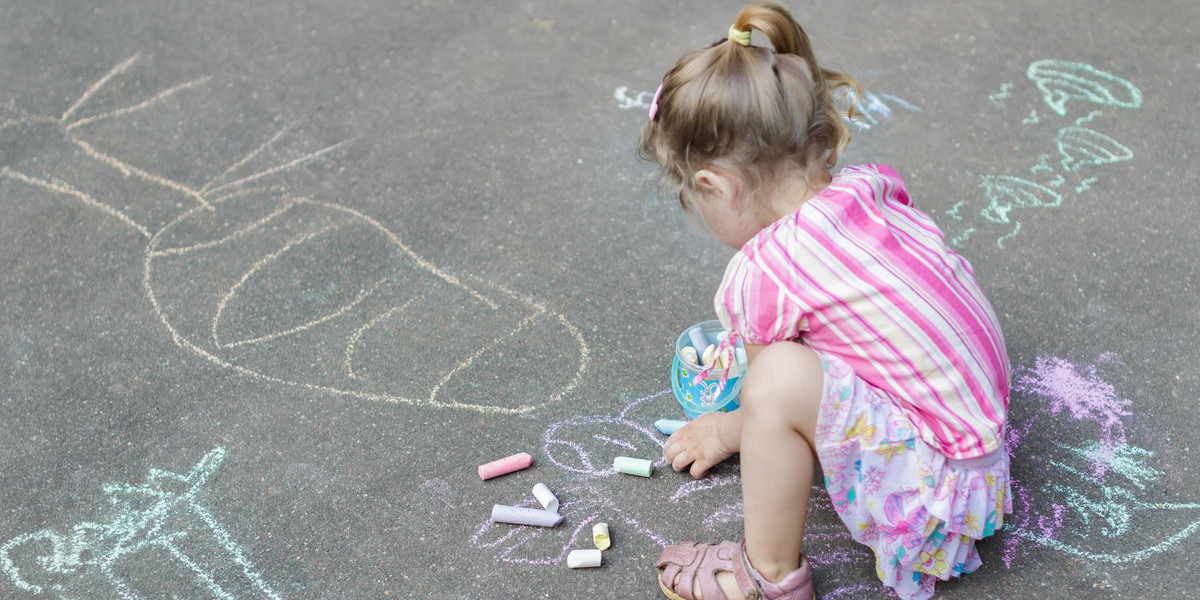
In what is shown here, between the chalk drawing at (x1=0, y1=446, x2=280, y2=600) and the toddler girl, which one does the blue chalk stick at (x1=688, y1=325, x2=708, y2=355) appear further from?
the chalk drawing at (x1=0, y1=446, x2=280, y2=600)

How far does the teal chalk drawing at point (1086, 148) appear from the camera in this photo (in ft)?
9.89

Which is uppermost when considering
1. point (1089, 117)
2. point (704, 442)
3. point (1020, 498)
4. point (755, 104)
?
point (755, 104)

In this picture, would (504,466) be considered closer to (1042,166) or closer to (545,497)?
(545,497)

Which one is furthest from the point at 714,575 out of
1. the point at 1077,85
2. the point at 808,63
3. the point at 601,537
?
the point at 1077,85

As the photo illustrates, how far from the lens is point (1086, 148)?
10.1ft

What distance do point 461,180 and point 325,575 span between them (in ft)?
4.77

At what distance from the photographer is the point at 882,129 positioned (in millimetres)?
3195

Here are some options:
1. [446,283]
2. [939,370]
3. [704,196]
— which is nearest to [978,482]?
[939,370]

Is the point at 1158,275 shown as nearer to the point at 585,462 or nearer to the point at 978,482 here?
the point at 978,482

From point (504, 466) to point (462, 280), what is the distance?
708mm

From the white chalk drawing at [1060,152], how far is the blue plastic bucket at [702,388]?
940 mm

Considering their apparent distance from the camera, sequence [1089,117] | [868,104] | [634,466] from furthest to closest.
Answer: [868,104] < [1089,117] < [634,466]

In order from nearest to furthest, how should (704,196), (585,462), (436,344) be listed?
(704,196)
(585,462)
(436,344)

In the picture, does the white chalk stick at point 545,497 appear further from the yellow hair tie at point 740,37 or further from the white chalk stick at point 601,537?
the yellow hair tie at point 740,37
